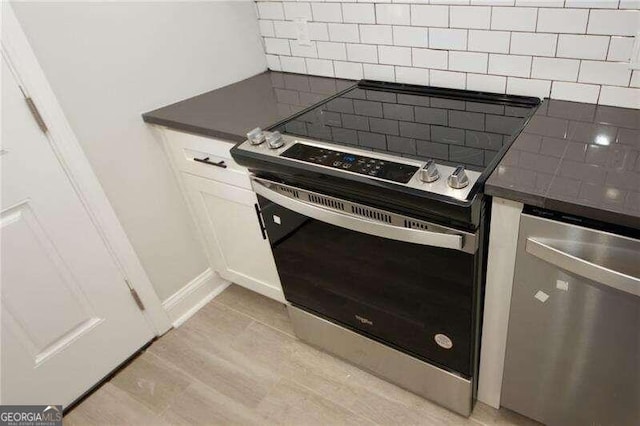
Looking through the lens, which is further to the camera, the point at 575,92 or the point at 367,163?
the point at 575,92

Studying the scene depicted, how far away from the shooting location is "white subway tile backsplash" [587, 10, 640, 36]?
1.08m

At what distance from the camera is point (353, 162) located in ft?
3.59

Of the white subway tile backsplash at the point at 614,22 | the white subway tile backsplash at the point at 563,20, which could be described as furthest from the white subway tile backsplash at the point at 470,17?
the white subway tile backsplash at the point at 614,22

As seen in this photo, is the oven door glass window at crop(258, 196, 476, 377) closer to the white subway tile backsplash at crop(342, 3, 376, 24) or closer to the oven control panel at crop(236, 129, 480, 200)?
the oven control panel at crop(236, 129, 480, 200)

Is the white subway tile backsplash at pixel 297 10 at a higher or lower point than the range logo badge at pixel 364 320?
higher

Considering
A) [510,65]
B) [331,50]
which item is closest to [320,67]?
[331,50]

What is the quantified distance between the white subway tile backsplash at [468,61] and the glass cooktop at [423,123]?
3.0 inches

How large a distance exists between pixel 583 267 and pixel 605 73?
2.06ft

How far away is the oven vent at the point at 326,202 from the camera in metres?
1.14

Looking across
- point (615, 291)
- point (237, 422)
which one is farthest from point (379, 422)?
point (615, 291)

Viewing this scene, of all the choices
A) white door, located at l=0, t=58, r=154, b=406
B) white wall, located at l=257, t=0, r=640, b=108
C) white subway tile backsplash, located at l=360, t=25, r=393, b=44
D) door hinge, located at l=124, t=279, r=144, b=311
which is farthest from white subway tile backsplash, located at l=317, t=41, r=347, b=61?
door hinge, located at l=124, t=279, r=144, b=311

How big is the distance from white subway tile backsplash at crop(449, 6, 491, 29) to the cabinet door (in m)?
0.87

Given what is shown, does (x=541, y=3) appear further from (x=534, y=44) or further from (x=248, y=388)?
A: (x=248, y=388)

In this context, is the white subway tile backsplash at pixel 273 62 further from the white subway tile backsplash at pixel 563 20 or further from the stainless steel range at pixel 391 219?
the white subway tile backsplash at pixel 563 20
